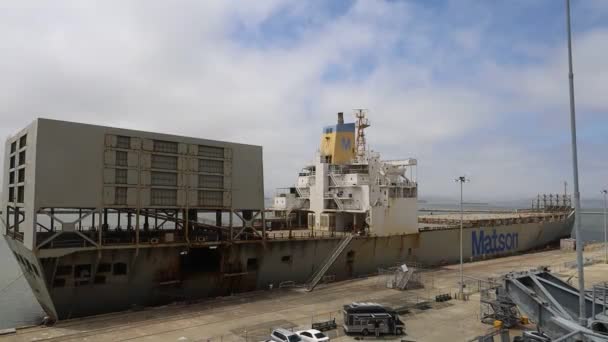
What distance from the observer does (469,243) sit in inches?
1882

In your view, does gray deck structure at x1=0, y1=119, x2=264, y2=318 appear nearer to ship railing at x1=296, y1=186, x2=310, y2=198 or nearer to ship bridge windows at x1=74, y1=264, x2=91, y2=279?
ship bridge windows at x1=74, y1=264, x2=91, y2=279

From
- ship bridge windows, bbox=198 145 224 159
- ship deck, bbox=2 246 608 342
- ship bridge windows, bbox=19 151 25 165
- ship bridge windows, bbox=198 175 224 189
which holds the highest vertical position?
ship bridge windows, bbox=198 145 224 159

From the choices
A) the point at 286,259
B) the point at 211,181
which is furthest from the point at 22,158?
the point at 286,259

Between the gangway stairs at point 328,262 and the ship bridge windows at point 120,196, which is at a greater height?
the ship bridge windows at point 120,196

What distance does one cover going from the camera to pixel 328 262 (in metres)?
33.3

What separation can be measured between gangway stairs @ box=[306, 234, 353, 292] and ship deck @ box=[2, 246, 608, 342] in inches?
29.2

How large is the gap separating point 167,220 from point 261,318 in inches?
377

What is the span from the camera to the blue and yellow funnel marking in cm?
4216

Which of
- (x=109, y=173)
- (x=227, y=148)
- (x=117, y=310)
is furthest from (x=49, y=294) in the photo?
(x=227, y=148)

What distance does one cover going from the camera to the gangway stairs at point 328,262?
101ft

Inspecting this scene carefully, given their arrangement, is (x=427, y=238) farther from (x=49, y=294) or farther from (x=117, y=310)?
(x=49, y=294)

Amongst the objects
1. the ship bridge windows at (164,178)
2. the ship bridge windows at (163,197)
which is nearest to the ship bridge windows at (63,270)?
the ship bridge windows at (163,197)

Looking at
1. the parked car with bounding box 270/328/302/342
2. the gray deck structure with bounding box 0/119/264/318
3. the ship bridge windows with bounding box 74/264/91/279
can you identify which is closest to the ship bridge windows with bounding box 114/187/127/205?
the gray deck structure with bounding box 0/119/264/318

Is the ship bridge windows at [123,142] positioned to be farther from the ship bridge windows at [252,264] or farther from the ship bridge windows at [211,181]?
the ship bridge windows at [252,264]
